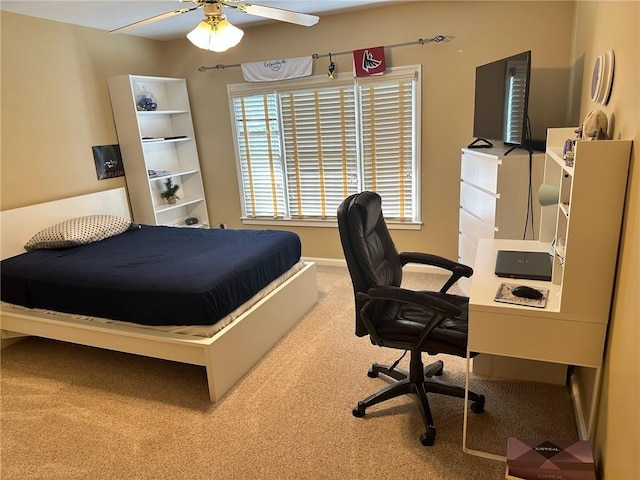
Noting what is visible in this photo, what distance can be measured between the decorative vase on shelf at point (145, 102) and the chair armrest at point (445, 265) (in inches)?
121

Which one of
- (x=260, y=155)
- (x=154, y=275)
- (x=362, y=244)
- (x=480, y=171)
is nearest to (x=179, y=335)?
(x=154, y=275)

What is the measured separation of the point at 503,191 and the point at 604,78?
1.05 meters

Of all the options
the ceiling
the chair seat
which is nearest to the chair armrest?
the chair seat

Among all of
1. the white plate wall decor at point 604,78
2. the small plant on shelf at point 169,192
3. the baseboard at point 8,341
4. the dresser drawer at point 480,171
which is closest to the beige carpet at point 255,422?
the baseboard at point 8,341

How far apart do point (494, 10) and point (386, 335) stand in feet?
9.43

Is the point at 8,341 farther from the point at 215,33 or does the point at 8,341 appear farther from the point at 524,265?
the point at 524,265

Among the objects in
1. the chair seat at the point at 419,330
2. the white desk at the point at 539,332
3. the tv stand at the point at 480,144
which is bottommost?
the chair seat at the point at 419,330

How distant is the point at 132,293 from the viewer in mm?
2498

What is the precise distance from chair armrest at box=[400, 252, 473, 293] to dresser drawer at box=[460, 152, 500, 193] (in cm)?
85

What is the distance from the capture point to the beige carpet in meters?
1.98

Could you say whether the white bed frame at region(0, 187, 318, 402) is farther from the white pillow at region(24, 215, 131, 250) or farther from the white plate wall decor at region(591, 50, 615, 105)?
the white plate wall decor at region(591, 50, 615, 105)

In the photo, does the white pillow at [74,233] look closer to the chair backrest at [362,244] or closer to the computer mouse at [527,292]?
the chair backrest at [362,244]

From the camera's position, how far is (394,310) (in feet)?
7.29

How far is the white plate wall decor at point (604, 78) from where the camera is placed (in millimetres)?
1830
